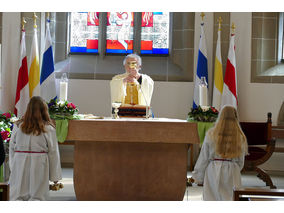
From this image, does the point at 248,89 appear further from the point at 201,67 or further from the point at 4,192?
the point at 4,192

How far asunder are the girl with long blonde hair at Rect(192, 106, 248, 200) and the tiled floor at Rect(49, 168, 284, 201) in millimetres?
1388

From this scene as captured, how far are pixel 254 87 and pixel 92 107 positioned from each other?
140 inches

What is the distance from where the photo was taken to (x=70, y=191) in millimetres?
6766

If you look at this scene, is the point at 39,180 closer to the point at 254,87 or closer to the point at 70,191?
the point at 70,191

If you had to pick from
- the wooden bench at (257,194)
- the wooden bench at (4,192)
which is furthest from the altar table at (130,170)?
the wooden bench at (4,192)

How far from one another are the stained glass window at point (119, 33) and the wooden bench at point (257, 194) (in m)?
7.40

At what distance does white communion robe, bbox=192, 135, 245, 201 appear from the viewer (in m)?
4.99

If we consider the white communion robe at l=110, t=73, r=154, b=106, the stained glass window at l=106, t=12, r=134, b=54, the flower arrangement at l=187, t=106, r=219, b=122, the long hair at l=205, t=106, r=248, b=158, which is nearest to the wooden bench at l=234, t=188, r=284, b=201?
the long hair at l=205, t=106, r=248, b=158

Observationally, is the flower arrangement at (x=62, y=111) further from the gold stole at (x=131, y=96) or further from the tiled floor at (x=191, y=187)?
the gold stole at (x=131, y=96)

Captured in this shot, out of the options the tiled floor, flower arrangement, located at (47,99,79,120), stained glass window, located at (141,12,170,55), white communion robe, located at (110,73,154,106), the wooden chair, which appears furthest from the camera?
stained glass window, located at (141,12,170,55)

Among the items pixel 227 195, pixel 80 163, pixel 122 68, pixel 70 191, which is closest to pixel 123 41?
pixel 122 68

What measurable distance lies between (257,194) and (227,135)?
1.58 metres

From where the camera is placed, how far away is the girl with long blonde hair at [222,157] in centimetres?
486

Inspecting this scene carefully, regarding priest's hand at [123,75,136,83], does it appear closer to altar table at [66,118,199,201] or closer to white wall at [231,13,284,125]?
altar table at [66,118,199,201]
